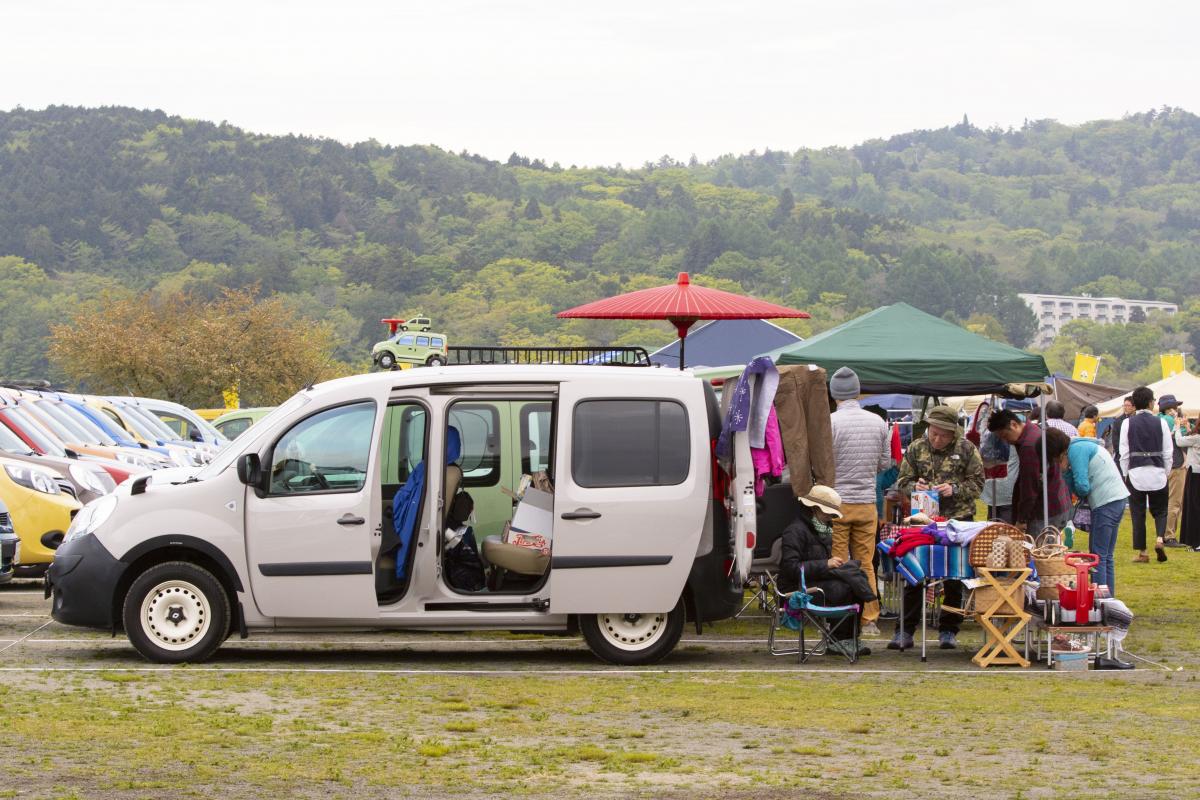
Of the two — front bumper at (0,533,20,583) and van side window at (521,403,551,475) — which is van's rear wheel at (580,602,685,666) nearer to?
van side window at (521,403,551,475)

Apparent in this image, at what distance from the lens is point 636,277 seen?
13625cm

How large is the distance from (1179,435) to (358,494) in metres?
16.0

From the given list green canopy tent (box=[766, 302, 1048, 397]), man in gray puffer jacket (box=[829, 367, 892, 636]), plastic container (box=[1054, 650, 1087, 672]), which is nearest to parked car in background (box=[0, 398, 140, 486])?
green canopy tent (box=[766, 302, 1048, 397])

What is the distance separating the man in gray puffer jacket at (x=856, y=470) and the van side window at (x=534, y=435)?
2.12 meters

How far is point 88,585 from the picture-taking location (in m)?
10.6

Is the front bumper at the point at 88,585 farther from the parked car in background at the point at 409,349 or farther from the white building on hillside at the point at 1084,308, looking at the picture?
the white building on hillside at the point at 1084,308

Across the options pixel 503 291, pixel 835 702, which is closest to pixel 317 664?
pixel 835 702

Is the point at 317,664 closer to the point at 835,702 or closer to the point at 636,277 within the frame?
the point at 835,702

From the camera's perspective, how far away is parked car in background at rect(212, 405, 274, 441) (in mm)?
29562

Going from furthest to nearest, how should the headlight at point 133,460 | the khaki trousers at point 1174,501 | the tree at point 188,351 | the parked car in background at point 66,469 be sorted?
the tree at point 188,351 < the khaki trousers at point 1174,501 < the headlight at point 133,460 < the parked car in background at point 66,469

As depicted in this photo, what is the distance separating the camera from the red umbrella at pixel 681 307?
1458cm

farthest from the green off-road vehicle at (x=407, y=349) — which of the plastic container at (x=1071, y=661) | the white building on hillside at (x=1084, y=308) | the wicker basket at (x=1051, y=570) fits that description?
the white building on hillside at (x=1084, y=308)

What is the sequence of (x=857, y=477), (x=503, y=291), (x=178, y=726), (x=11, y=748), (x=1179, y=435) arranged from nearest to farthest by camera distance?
1. (x=11, y=748)
2. (x=178, y=726)
3. (x=857, y=477)
4. (x=1179, y=435)
5. (x=503, y=291)

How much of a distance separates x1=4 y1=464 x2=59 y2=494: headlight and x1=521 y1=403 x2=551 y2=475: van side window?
4.90 m
